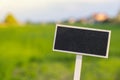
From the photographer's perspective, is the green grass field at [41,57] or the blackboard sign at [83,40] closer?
the blackboard sign at [83,40]

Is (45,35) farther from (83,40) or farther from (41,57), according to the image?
(83,40)

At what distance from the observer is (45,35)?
385 centimetres

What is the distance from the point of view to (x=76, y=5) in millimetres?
3795

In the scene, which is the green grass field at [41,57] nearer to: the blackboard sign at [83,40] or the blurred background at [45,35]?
the blurred background at [45,35]

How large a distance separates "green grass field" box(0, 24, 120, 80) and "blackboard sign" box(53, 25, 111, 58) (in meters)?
2.04

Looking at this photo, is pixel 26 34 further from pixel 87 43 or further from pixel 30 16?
pixel 87 43

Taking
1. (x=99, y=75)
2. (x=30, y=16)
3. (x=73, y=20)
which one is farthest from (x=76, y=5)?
(x=99, y=75)

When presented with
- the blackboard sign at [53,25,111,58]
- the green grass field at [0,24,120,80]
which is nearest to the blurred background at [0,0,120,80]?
the green grass field at [0,24,120,80]

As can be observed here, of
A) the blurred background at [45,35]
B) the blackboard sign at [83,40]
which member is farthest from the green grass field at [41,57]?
the blackboard sign at [83,40]

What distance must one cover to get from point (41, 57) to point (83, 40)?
2.16m

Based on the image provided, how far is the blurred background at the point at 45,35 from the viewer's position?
3785 millimetres

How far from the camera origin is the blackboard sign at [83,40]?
1721 millimetres

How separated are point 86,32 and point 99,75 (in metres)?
2.08

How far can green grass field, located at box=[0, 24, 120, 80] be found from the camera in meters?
3.80
